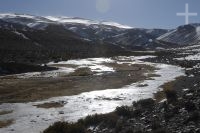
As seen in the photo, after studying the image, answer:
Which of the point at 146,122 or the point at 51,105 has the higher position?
the point at 146,122

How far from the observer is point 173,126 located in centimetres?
2206

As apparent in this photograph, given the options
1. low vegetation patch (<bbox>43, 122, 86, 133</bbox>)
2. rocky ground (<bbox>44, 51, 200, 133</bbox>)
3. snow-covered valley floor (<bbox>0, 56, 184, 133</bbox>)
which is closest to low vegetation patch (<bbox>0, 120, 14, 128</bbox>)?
snow-covered valley floor (<bbox>0, 56, 184, 133</bbox>)

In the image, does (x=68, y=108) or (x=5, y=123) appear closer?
(x=5, y=123)

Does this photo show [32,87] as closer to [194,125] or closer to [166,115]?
[166,115]

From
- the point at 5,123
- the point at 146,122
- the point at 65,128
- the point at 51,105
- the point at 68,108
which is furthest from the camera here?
the point at 51,105

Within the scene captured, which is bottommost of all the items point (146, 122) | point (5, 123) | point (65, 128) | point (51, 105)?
point (5, 123)

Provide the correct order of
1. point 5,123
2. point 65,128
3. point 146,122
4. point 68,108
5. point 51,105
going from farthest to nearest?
point 51,105
point 68,108
point 5,123
point 146,122
point 65,128

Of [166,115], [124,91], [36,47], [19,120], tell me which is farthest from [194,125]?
[36,47]

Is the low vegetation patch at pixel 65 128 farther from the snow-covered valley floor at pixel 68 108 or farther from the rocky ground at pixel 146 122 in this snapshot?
the snow-covered valley floor at pixel 68 108

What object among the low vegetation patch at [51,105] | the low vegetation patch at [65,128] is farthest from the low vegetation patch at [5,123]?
the low vegetation patch at [51,105]

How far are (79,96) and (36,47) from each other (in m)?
143

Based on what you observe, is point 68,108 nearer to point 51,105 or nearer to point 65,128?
point 51,105

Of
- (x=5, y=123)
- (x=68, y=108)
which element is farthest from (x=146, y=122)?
(x=68, y=108)

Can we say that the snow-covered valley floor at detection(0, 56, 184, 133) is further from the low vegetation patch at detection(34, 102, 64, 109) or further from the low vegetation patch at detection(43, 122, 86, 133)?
the low vegetation patch at detection(43, 122, 86, 133)
